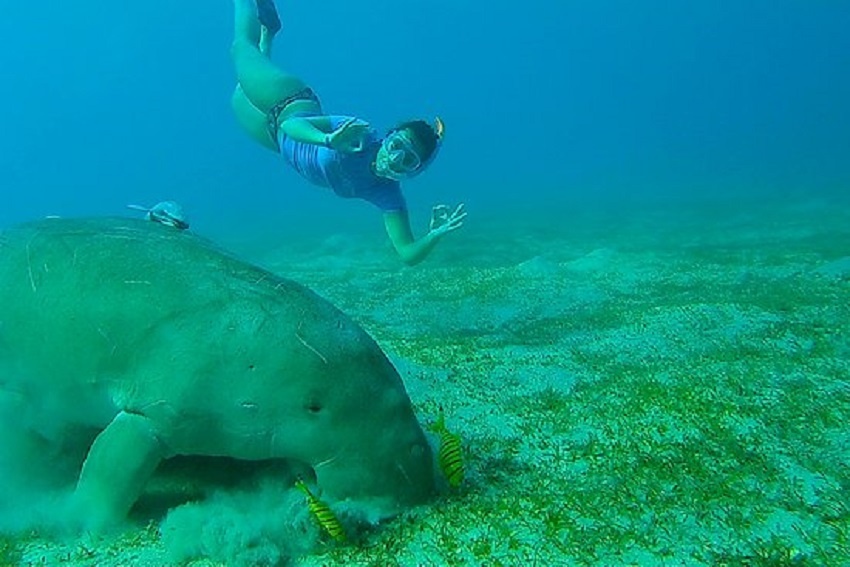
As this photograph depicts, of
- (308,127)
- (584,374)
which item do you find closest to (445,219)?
(308,127)

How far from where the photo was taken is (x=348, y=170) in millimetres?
7258

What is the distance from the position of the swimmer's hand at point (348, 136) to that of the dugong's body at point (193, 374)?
287 cm

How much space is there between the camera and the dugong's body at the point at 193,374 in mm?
3279

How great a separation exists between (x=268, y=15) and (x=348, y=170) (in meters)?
3.46

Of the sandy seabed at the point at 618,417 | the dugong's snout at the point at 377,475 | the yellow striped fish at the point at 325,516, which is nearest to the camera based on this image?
the yellow striped fish at the point at 325,516

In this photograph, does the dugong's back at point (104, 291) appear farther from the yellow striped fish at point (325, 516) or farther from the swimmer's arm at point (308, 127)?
the swimmer's arm at point (308, 127)

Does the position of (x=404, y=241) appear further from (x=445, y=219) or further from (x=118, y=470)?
(x=118, y=470)

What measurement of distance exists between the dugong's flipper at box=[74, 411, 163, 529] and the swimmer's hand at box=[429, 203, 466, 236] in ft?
12.4

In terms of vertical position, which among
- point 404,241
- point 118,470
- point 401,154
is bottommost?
point 118,470

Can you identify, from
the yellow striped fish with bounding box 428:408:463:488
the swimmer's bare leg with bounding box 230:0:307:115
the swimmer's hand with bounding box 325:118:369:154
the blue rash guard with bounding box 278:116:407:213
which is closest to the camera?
the yellow striped fish with bounding box 428:408:463:488

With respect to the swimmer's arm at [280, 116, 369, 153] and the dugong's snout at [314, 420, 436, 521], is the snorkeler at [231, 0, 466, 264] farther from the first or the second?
the dugong's snout at [314, 420, 436, 521]

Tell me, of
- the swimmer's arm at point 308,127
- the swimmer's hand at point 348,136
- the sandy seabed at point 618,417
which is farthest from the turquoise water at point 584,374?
the swimmer's arm at point 308,127

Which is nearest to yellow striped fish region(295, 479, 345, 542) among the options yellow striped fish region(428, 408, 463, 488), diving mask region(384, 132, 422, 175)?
yellow striped fish region(428, 408, 463, 488)

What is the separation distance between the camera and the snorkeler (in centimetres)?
628
